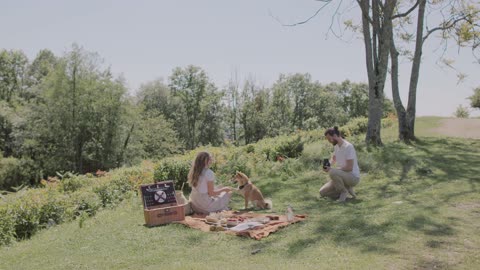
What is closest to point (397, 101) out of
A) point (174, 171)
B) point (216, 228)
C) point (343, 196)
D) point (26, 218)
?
point (343, 196)

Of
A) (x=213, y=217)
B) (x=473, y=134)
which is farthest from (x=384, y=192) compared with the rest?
(x=473, y=134)

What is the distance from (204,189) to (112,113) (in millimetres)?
38195

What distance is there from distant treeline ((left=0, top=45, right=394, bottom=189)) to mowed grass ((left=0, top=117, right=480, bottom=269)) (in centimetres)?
1732

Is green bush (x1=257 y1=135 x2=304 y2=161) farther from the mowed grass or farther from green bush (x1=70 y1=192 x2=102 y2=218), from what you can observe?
green bush (x1=70 y1=192 x2=102 y2=218)

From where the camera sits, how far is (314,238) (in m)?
6.26

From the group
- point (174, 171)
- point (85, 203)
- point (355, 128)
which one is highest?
point (355, 128)

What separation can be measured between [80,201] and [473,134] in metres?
21.3

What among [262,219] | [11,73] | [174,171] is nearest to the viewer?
[262,219]

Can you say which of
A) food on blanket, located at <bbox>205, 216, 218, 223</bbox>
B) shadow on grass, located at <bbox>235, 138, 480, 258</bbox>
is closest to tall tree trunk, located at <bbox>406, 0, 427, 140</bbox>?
shadow on grass, located at <bbox>235, 138, 480, 258</bbox>

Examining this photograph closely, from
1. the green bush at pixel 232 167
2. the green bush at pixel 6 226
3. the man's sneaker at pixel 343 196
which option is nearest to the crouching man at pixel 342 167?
the man's sneaker at pixel 343 196

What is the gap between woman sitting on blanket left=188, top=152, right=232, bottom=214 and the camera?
823 cm

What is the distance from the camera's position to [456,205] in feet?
25.9

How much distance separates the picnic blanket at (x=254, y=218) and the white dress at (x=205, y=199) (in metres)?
0.20

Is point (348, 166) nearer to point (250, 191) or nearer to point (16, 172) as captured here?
point (250, 191)
